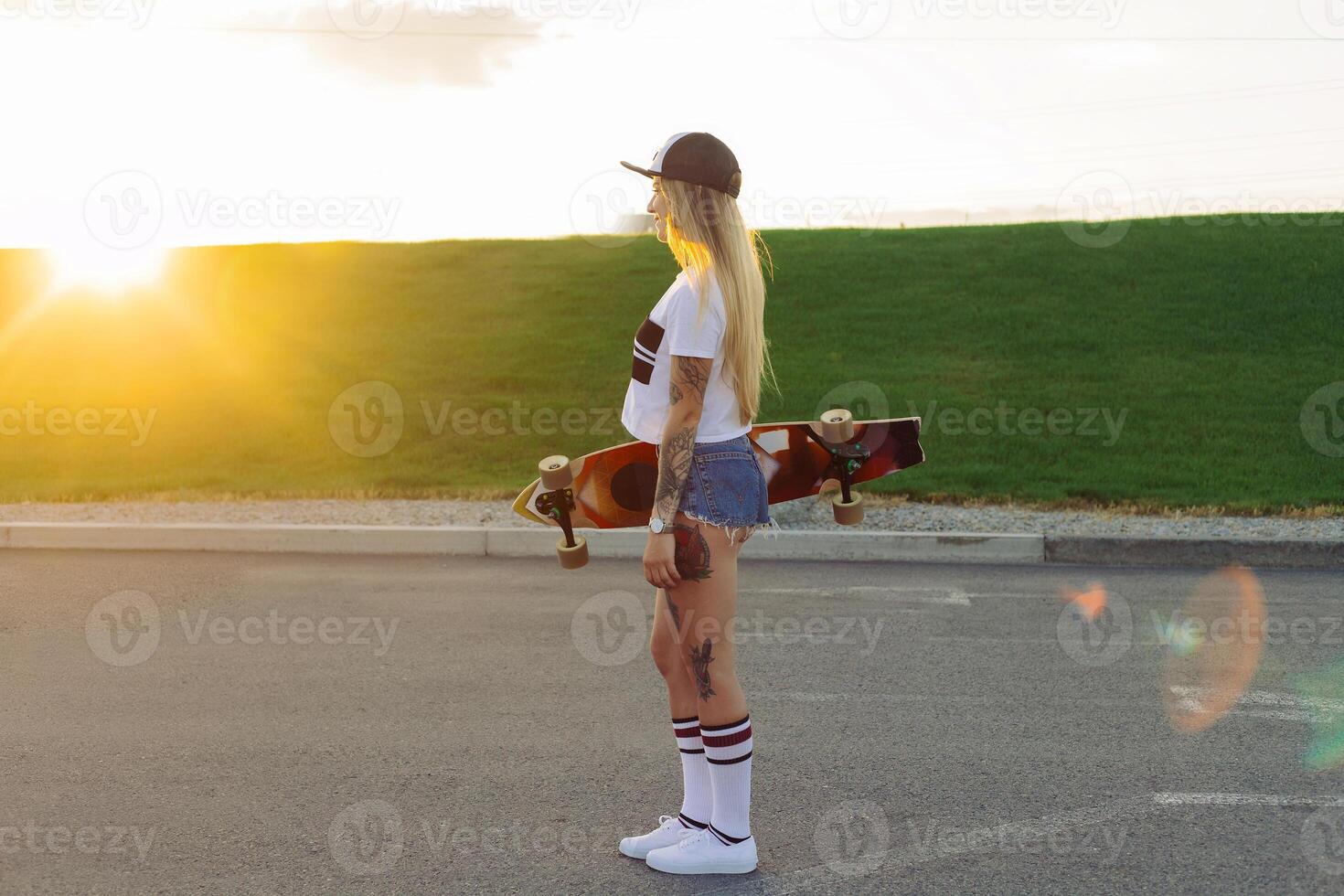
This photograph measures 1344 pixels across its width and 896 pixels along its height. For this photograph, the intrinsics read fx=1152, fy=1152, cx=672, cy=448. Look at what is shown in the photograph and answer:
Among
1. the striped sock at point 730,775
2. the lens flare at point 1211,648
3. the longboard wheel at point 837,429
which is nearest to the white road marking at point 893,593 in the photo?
the lens flare at point 1211,648

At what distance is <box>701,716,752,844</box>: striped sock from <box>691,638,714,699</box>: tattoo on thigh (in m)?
0.12

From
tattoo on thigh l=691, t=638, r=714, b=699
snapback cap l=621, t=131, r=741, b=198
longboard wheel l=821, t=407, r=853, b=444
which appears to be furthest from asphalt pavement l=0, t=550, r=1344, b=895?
snapback cap l=621, t=131, r=741, b=198

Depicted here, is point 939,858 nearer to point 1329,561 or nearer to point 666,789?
point 666,789

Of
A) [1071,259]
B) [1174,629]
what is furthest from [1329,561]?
[1071,259]

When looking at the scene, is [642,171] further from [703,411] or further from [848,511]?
[848,511]

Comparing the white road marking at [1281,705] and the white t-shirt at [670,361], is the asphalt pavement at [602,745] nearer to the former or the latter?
the white road marking at [1281,705]

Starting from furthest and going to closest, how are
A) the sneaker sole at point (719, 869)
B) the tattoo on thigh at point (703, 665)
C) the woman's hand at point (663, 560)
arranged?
1. the sneaker sole at point (719, 869)
2. the tattoo on thigh at point (703, 665)
3. the woman's hand at point (663, 560)

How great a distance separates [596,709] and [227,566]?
4807mm

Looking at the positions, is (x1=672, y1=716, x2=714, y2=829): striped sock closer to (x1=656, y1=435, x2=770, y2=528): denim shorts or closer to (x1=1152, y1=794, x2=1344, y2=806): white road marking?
Answer: (x1=656, y1=435, x2=770, y2=528): denim shorts

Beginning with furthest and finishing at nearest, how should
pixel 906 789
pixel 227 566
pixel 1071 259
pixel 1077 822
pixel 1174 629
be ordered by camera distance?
pixel 1071 259
pixel 227 566
pixel 1174 629
pixel 906 789
pixel 1077 822

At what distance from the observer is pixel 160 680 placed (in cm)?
592

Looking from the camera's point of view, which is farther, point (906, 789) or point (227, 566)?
point (227, 566)

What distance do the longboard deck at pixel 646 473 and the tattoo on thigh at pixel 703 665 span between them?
26.3 inches

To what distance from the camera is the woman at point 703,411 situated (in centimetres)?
333
